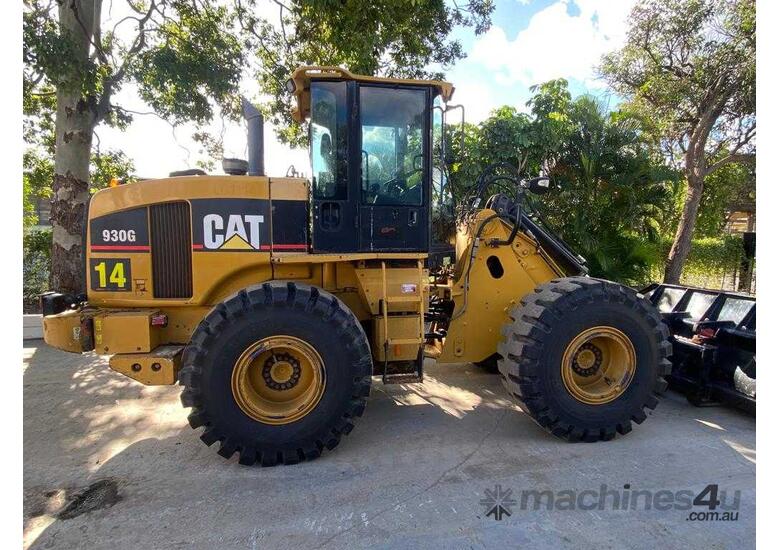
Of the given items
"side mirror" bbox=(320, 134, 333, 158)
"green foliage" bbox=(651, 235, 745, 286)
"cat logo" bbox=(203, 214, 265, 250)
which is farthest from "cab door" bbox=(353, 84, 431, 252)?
"green foliage" bbox=(651, 235, 745, 286)

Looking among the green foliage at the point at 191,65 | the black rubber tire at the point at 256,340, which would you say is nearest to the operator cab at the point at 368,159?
the black rubber tire at the point at 256,340

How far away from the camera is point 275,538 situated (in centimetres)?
260

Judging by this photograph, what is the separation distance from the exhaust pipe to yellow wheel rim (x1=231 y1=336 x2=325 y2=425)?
166 centimetres

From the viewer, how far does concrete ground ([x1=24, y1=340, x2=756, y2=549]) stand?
2629 mm

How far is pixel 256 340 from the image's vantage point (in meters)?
3.36

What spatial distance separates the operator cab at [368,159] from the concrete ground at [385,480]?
1750 millimetres

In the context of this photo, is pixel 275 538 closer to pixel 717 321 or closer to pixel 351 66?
pixel 717 321

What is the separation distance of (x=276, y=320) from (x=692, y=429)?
3.81 meters

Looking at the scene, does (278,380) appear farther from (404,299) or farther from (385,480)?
(404,299)

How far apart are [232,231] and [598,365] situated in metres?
3.49

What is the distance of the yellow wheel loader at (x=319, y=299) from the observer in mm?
3402

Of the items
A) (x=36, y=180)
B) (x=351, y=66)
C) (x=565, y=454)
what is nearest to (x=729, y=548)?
(x=565, y=454)

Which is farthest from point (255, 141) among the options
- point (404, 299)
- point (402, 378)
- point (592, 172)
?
point (592, 172)

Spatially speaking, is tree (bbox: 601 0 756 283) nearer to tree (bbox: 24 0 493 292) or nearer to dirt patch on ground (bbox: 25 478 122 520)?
tree (bbox: 24 0 493 292)
